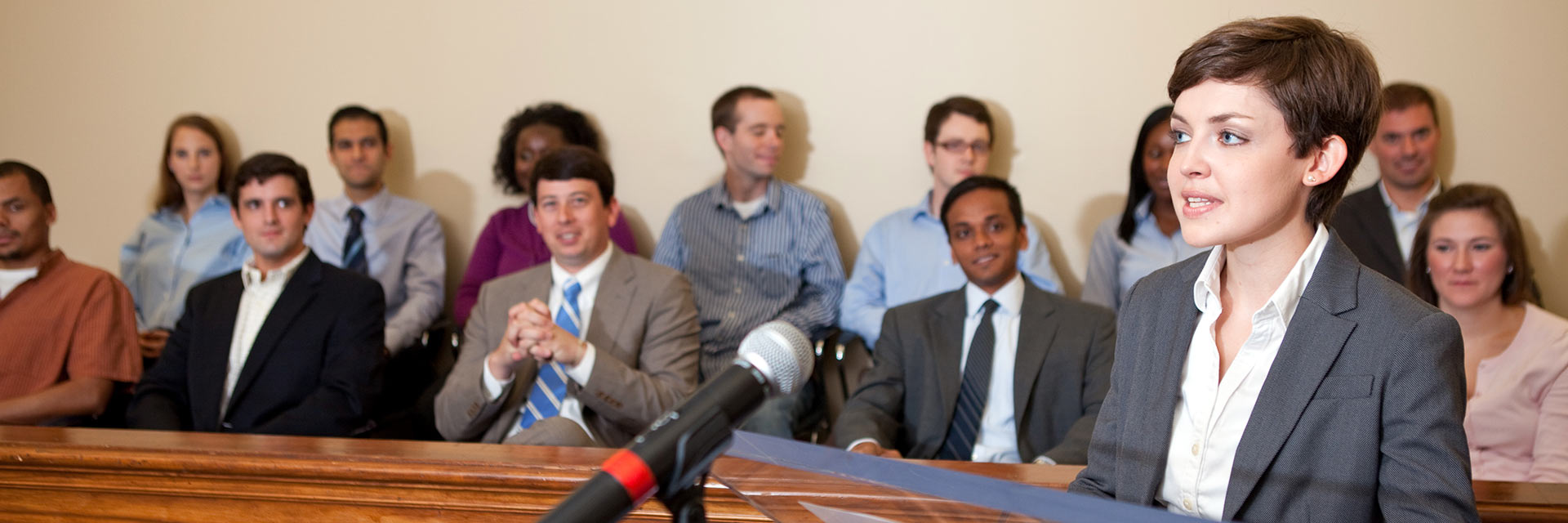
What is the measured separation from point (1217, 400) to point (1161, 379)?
0.21ft

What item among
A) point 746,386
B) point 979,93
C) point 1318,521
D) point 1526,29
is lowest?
point 1318,521

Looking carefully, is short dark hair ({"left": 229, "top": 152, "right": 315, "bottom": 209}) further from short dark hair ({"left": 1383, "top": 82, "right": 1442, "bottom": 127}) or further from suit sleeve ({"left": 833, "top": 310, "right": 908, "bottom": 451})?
short dark hair ({"left": 1383, "top": 82, "right": 1442, "bottom": 127})

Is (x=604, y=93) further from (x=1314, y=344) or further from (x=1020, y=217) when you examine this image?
(x=1314, y=344)

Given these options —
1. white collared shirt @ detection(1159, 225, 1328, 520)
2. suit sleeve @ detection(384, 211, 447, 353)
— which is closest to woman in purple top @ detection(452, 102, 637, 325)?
suit sleeve @ detection(384, 211, 447, 353)

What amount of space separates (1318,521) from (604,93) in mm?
3201

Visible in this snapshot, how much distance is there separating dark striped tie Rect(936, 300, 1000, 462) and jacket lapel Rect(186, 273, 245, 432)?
1.72 m

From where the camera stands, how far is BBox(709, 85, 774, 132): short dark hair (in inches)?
142

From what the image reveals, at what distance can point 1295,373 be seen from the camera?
111 centimetres

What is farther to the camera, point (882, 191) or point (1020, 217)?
point (882, 191)

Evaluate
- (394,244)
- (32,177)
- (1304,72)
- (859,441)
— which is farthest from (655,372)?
(1304,72)

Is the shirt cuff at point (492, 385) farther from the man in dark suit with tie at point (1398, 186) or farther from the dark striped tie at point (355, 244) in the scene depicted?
the man in dark suit with tie at point (1398, 186)

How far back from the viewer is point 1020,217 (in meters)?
2.97

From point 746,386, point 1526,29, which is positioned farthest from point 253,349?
point 1526,29

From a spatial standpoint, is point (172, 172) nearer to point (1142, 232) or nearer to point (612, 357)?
point (612, 357)
